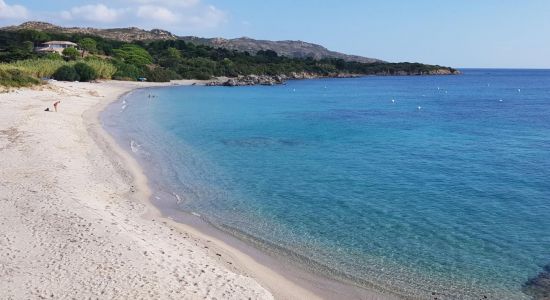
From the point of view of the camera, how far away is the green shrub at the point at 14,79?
47725 millimetres

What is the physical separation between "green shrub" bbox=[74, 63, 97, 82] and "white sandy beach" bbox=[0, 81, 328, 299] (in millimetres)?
61938

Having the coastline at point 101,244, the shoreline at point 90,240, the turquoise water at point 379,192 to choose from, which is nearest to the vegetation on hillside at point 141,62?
the turquoise water at point 379,192

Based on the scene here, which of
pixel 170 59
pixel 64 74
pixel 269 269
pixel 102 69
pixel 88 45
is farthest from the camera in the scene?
pixel 170 59

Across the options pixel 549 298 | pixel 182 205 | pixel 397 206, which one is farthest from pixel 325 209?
pixel 549 298

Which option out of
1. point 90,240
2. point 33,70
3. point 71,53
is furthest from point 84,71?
point 90,240

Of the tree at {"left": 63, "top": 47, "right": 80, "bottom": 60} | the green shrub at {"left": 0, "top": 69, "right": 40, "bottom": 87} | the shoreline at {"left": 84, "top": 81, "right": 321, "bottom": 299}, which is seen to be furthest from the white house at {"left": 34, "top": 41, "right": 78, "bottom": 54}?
the shoreline at {"left": 84, "top": 81, "right": 321, "bottom": 299}

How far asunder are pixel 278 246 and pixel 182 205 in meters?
5.11

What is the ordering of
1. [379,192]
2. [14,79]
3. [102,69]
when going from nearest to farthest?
[379,192] → [14,79] → [102,69]

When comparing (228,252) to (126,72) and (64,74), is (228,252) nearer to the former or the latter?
(64,74)

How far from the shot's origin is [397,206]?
57.4 ft

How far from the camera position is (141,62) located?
364 ft

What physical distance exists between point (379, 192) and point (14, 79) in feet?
146

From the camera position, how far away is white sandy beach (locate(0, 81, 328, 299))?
31.9 feet

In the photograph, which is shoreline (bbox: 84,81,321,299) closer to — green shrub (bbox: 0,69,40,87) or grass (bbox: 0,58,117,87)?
green shrub (bbox: 0,69,40,87)
